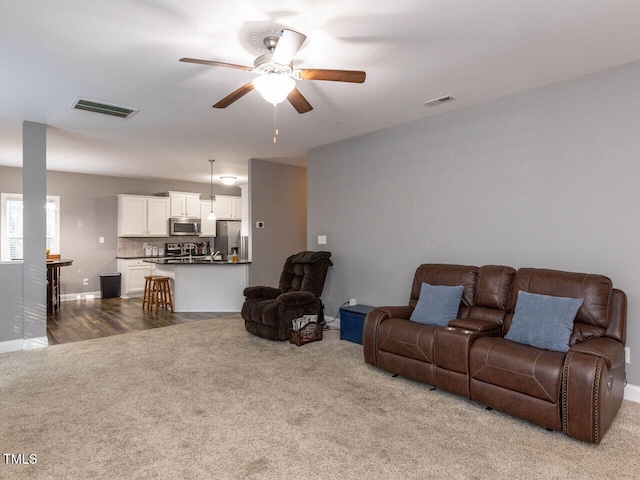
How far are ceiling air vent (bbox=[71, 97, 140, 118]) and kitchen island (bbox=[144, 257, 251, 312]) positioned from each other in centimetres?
287

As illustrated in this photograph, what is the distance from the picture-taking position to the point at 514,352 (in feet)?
8.87

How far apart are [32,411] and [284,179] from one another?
207 inches

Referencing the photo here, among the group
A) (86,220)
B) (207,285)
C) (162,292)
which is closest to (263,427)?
(207,285)

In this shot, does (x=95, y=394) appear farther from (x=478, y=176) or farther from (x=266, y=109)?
(x=478, y=176)

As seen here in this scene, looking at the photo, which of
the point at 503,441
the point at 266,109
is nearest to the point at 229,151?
the point at 266,109

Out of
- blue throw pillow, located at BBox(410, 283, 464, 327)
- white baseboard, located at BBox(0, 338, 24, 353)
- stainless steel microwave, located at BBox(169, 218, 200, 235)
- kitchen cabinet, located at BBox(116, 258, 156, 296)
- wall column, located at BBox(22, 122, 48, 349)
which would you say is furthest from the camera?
stainless steel microwave, located at BBox(169, 218, 200, 235)

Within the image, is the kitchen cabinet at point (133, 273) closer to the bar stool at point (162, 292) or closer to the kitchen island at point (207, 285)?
the bar stool at point (162, 292)

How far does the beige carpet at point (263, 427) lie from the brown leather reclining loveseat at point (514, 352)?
16cm

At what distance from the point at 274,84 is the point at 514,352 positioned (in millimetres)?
2439

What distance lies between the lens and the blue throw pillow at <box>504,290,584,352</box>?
9.05 feet

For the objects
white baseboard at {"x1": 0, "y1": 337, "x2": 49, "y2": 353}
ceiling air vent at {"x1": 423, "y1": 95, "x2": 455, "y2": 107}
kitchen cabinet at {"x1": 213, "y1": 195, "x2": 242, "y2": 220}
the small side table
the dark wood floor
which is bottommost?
the dark wood floor

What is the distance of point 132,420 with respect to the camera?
8.87 feet

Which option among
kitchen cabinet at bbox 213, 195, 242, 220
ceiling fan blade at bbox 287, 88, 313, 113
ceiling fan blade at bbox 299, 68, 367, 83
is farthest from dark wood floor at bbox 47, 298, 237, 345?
ceiling fan blade at bbox 299, 68, 367, 83

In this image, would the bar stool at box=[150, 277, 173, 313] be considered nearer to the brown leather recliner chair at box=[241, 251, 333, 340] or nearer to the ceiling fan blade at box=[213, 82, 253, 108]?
the brown leather recliner chair at box=[241, 251, 333, 340]
